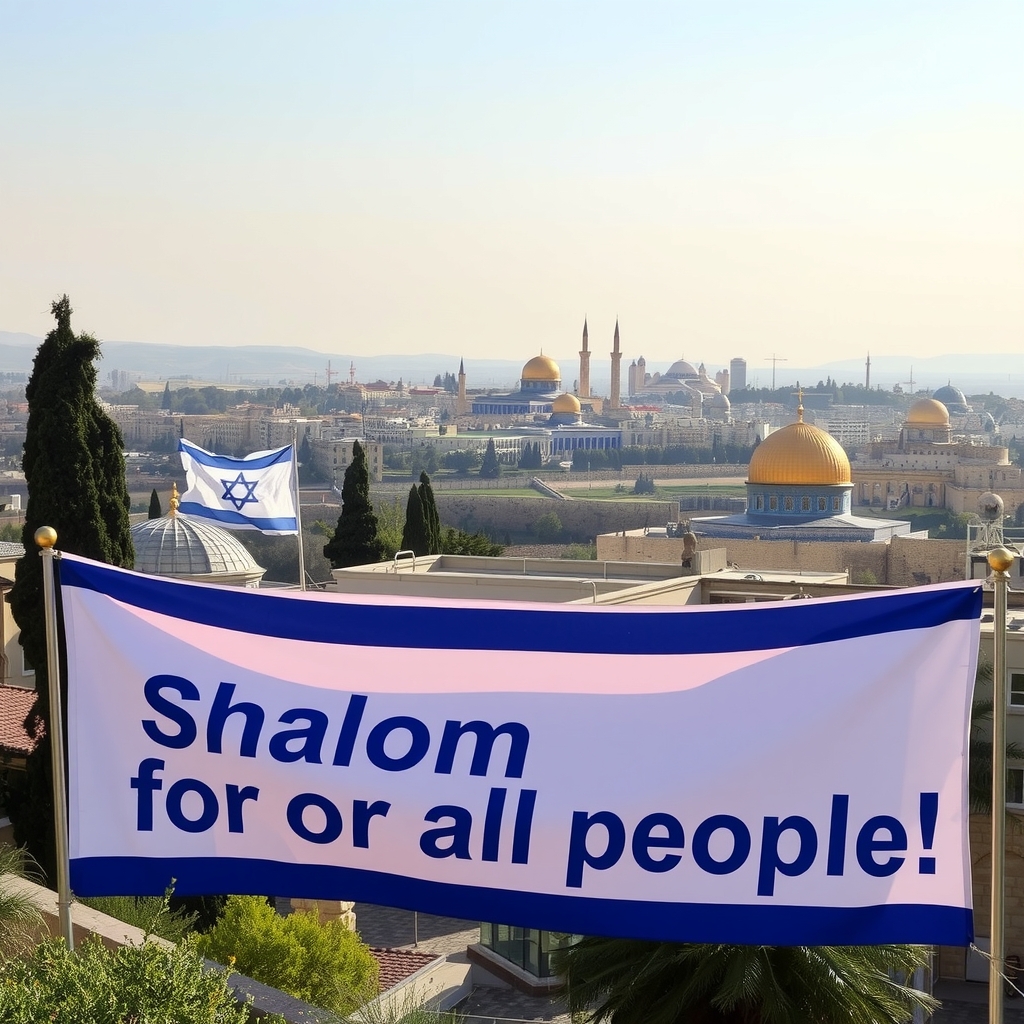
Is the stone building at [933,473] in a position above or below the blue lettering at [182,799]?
below

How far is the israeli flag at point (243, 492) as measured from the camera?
60.8ft

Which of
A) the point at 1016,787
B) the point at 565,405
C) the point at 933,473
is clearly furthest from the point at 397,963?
the point at 565,405

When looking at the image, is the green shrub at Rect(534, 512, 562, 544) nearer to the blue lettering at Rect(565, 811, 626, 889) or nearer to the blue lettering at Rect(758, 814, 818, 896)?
the blue lettering at Rect(565, 811, 626, 889)

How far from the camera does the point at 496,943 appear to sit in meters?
16.4

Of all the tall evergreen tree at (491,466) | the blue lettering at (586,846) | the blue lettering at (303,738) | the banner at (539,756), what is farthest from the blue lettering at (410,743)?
the tall evergreen tree at (491,466)

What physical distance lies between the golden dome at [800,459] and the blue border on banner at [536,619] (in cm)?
4295

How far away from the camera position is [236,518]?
18.7 m

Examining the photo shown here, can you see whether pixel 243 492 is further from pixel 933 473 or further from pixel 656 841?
pixel 933 473

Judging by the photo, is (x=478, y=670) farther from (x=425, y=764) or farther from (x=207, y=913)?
(x=207, y=913)

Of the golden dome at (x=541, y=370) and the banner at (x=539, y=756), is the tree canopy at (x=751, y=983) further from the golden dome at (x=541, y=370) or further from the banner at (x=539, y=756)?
the golden dome at (x=541, y=370)

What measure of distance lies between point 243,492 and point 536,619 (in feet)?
47.9

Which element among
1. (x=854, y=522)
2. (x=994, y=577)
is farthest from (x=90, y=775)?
(x=854, y=522)

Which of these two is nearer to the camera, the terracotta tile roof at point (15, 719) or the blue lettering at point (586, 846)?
the blue lettering at point (586, 846)

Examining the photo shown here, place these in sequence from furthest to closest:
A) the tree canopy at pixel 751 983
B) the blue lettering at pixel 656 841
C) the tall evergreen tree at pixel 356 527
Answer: the tall evergreen tree at pixel 356 527
the tree canopy at pixel 751 983
the blue lettering at pixel 656 841
